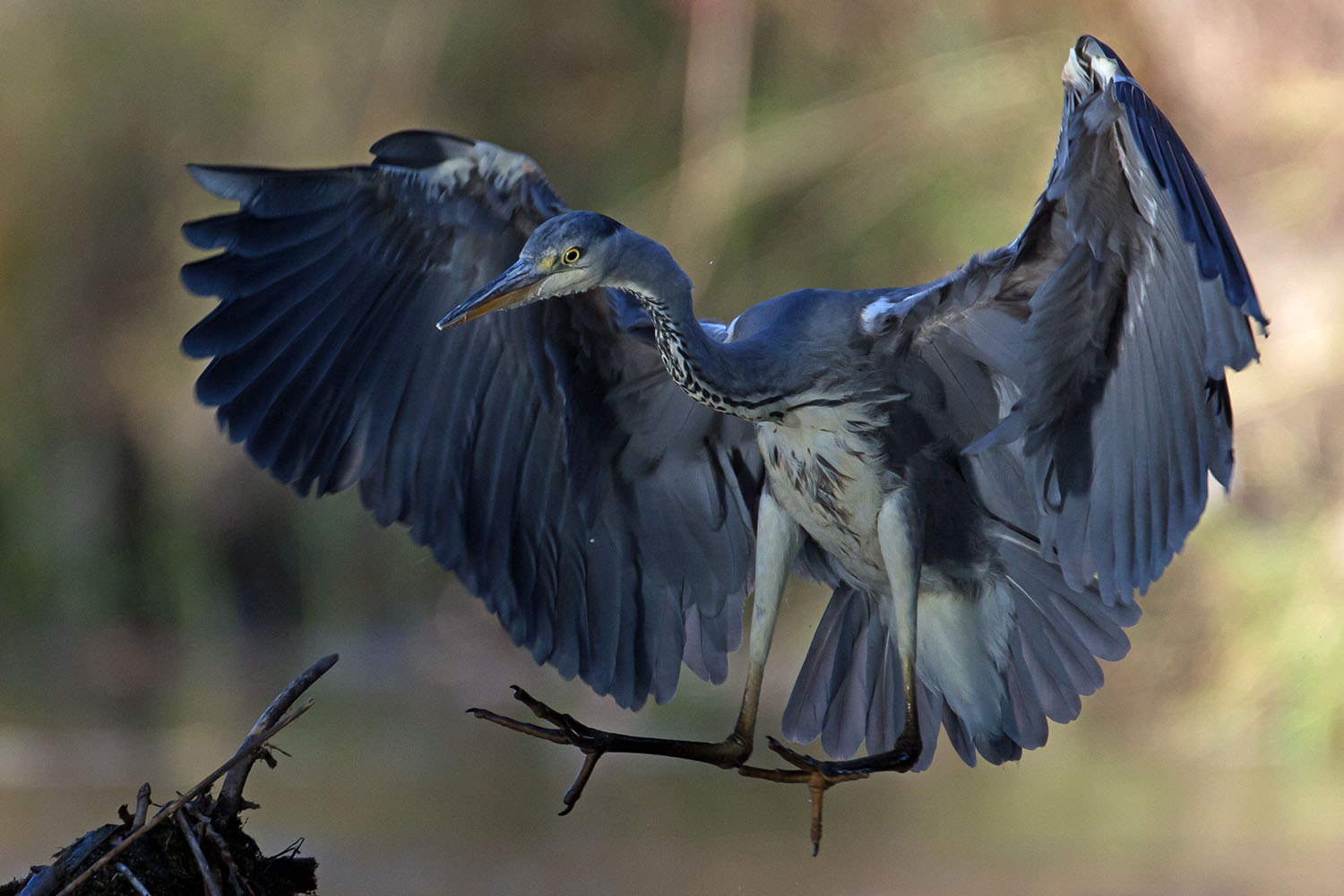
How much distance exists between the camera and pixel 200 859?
163 centimetres

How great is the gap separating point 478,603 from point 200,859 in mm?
3687

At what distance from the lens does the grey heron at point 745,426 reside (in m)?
1.93

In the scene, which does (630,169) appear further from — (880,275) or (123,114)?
(123,114)

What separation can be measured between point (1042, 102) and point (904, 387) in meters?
3.60

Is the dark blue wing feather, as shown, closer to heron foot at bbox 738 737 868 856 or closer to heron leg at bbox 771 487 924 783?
heron leg at bbox 771 487 924 783

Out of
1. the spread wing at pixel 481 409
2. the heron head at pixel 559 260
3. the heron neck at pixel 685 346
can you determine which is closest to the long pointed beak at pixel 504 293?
the heron head at pixel 559 260

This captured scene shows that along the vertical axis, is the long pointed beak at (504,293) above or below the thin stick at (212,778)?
above

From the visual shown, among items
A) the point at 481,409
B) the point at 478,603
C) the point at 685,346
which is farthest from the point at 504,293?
the point at 478,603

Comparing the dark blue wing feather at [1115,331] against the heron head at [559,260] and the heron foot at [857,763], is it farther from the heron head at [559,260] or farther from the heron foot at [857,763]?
the heron head at [559,260]

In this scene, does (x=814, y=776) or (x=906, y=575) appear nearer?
(x=814, y=776)

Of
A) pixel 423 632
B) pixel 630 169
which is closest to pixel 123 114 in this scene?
pixel 630 169

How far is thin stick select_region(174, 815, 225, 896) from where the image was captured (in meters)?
1.62

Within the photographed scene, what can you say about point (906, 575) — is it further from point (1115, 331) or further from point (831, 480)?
point (1115, 331)

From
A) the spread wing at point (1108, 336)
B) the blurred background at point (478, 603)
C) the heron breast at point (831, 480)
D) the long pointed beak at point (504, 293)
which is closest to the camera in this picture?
the spread wing at point (1108, 336)
